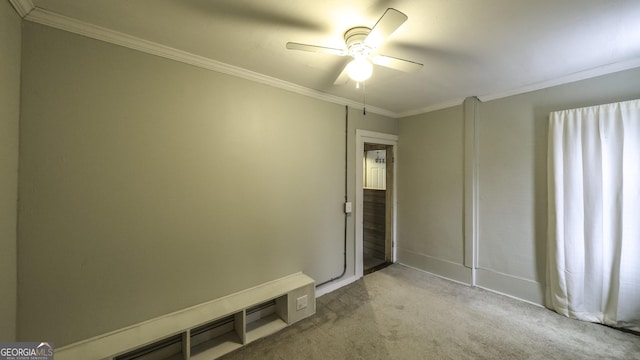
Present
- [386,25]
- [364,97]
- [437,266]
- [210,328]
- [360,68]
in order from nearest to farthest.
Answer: [386,25], [360,68], [210,328], [364,97], [437,266]

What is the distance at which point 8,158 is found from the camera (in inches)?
47.8

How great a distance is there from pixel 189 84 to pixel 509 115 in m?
3.40

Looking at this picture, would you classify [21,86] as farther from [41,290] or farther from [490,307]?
[490,307]

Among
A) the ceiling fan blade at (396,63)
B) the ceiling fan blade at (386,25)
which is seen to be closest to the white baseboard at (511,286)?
the ceiling fan blade at (396,63)

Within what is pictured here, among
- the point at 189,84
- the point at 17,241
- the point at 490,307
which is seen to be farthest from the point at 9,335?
the point at 490,307

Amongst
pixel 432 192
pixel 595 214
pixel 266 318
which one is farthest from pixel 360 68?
pixel 595 214

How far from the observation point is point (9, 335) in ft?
4.02

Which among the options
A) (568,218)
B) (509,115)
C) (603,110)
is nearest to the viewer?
(603,110)

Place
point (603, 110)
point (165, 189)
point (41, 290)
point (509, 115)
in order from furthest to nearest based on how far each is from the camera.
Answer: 1. point (509, 115)
2. point (603, 110)
3. point (165, 189)
4. point (41, 290)

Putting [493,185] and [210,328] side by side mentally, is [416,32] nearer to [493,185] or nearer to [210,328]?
[493,185]

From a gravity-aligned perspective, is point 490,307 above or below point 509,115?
below

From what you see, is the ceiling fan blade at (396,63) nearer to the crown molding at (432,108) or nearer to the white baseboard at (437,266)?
the crown molding at (432,108)

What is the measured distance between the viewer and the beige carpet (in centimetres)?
178

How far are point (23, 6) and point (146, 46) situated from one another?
55 centimetres
